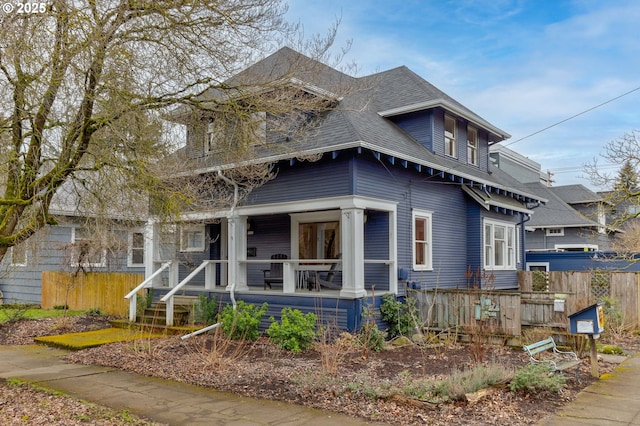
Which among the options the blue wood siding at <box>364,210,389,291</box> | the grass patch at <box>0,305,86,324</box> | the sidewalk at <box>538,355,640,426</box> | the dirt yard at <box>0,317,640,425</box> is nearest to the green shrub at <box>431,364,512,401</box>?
the dirt yard at <box>0,317,640,425</box>

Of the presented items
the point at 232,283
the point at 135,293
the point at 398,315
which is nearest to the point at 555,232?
the point at 398,315

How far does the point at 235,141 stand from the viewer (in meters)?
8.41

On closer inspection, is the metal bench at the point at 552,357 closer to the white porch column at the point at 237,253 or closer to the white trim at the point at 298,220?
the white trim at the point at 298,220

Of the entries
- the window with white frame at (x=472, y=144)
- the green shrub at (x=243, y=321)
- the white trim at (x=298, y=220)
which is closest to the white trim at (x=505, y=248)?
the window with white frame at (x=472, y=144)

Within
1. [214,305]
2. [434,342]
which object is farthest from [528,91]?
[214,305]

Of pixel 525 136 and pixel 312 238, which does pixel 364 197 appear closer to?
pixel 312 238

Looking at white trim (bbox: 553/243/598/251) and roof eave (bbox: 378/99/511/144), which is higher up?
roof eave (bbox: 378/99/511/144)

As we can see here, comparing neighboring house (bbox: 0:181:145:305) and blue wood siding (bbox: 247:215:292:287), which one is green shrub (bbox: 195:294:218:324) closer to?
blue wood siding (bbox: 247:215:292:287)

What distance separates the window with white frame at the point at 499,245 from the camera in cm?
1664

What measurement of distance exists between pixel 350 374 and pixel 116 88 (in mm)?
5655

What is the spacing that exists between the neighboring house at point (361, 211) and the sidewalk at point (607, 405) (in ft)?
15.8

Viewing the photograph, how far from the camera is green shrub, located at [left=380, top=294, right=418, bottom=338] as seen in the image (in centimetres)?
1194

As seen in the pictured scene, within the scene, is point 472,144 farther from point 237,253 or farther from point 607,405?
point 607,405

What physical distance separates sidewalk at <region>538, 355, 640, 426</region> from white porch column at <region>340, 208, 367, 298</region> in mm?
4885
